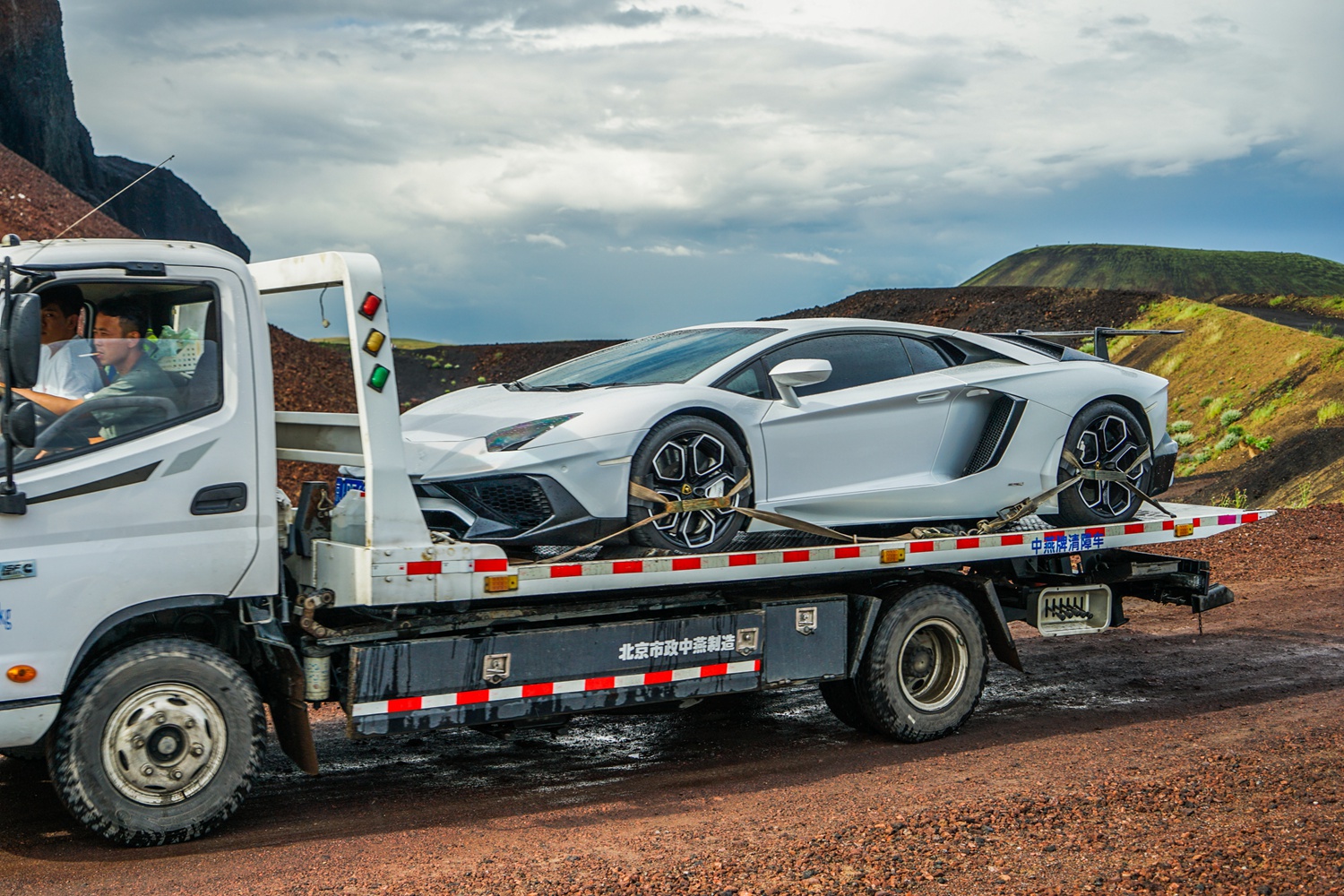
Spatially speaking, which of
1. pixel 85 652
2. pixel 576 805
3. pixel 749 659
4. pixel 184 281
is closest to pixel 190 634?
pixel 85 652

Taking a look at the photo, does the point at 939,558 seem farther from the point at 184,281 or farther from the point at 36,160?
the point at 36,160

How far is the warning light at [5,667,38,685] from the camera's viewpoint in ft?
15.4

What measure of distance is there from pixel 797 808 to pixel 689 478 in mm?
1683

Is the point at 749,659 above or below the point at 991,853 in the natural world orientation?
above

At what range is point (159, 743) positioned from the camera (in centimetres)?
500

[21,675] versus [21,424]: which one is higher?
[21,424]

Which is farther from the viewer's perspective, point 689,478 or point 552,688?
point 689,478

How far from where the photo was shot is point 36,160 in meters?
36.8

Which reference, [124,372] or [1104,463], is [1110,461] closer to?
[1104,463]

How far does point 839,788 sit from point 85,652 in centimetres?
357

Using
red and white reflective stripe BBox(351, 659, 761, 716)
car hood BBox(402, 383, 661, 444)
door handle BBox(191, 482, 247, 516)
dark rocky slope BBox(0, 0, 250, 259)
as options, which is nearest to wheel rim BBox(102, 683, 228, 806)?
red and white reflective stripe BBox(351, 659, 761, 716)

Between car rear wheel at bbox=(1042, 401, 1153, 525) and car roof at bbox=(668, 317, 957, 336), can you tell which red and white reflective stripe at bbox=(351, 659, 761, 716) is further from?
car rear wheel at bbox=(1042, 401, 1153, 525)

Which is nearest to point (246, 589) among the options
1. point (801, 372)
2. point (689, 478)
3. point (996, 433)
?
point (689, 478)

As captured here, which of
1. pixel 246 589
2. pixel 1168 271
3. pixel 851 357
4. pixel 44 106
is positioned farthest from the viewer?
pixel 1168 271
